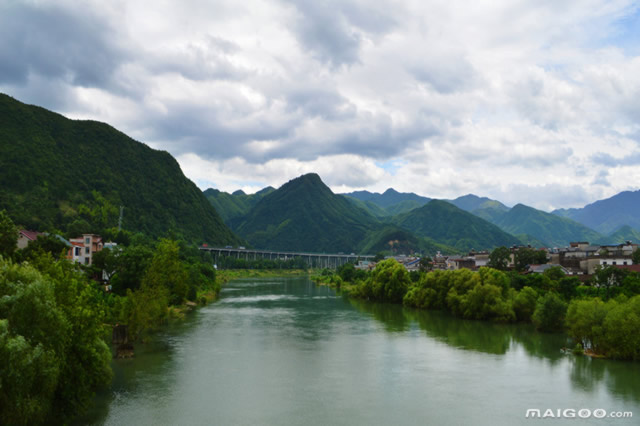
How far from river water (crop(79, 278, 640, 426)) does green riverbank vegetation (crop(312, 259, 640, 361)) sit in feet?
6.95

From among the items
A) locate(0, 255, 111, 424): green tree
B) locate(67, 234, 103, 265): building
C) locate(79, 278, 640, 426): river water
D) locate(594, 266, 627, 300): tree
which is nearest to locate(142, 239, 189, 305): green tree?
locate(67, 234, 103, 265): building

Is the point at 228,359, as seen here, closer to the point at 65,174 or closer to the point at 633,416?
the point at 633,416

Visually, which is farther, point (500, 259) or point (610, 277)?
point (500, 259)

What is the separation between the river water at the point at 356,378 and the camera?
75.5 feet

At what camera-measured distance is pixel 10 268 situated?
2023cm

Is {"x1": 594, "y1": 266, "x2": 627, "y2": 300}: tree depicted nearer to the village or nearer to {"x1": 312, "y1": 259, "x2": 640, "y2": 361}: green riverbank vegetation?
{"x1": 312, "y1": 259, "x2": 640, "y2": 361}: green riverbank vegetation

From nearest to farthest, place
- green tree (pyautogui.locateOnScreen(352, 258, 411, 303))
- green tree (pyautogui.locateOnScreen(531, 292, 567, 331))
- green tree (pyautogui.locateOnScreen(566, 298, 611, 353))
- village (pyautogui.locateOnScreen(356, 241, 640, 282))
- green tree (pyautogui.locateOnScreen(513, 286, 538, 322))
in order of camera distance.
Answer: green tree (pyautogui.locateOnScreen(566, 298, 611, 353))
green tree (pyautogui.locateOnScreen(531, 292, 567, 331))
green tree (pyautogui.locateOnScreen(513, 286, 538, 322))
village (pyautogui.locateOnScreen(356, 241, 640, 282))
green tree (pyautogui.locateOnScreen(352, 258, 411, 303))

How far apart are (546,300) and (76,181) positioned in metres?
138

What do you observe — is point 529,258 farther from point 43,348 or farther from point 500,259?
point 43,348

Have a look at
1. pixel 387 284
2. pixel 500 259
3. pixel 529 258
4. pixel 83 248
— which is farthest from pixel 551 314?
pixel 83 248

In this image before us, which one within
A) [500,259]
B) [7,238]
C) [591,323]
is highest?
[7,238]

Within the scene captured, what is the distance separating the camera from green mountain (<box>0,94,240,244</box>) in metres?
115

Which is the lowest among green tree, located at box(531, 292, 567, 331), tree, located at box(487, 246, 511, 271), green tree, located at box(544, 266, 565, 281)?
green tree, located at box(531, 292, 567, 331)

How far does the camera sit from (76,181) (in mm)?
144750
